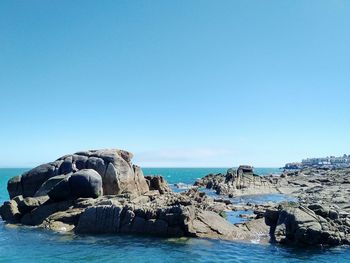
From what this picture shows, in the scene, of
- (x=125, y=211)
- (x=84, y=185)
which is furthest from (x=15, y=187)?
(x=125, y=211)

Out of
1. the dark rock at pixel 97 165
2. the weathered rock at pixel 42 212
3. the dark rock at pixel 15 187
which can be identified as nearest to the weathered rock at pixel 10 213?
the weathered rock at pixel 42 212

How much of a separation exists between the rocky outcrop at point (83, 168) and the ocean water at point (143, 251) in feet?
39.6

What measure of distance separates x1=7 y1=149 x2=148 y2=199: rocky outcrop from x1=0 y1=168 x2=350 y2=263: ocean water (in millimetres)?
12068

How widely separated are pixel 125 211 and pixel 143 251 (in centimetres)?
706

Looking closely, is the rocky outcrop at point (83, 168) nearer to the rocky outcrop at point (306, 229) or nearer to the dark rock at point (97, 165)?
the dark rock at point (97, 165)

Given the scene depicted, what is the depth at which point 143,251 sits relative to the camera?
2650 centimetres

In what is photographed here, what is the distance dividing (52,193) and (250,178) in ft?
215

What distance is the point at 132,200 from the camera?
122ft

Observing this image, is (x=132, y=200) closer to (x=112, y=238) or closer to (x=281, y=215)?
(x=112, y=238)

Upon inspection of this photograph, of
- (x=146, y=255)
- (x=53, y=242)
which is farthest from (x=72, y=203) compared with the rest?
(x=146, y=255)

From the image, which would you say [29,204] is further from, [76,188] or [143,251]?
[143,251]

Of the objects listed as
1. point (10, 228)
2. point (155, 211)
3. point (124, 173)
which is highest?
point (124, 173)

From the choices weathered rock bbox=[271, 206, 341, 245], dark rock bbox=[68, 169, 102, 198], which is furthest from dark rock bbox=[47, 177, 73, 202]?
weathered rock bbox=[271, 206, 341, 245]

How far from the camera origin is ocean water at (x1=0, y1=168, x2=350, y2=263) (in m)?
24.7
